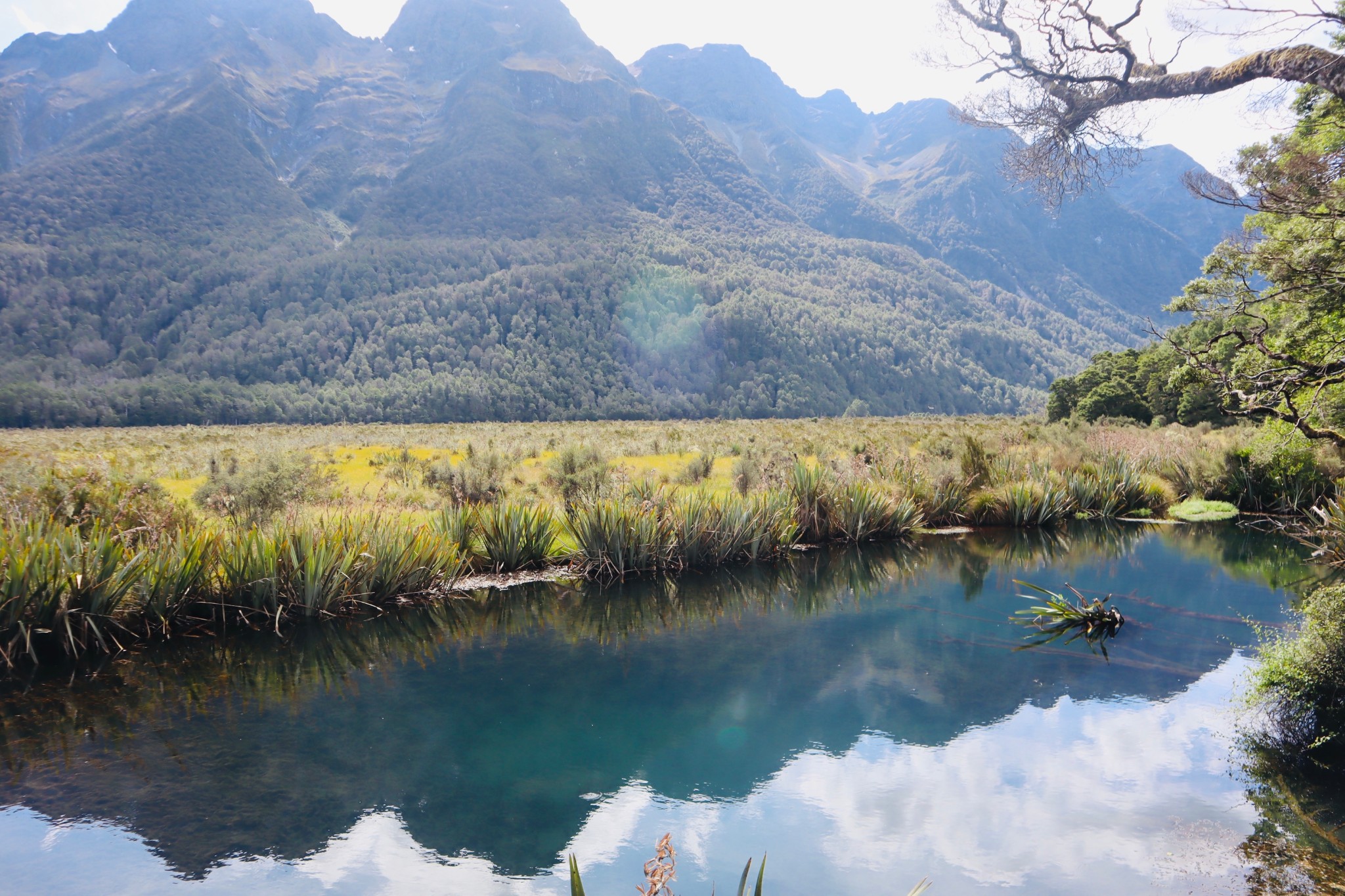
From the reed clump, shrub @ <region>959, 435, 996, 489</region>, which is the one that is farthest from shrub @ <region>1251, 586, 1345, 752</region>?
shrub @ <region>959, 435, 996, 489</region>

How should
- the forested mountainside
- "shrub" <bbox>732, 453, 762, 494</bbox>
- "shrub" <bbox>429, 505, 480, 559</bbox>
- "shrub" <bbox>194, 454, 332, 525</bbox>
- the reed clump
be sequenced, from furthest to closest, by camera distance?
the forested mountainside → "shrub" <bbox>732, 453, 762, 494</bbox> → "shrub" <bbox>194, 454, 332, 525</bbox> → "shrub" <bbox>429, 505, 480, 559</bbox> → the reed clump

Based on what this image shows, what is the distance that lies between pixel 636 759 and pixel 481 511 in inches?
258

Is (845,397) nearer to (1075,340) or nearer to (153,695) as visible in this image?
(1075,340)

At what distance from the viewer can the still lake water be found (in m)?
4.39

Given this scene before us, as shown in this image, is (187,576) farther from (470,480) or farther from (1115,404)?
(1115,404)

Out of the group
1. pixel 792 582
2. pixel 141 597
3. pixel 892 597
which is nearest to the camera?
pixel 141 597

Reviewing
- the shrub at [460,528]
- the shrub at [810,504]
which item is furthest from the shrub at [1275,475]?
the shrub at [460,528]

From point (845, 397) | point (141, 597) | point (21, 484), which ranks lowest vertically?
point (845, 397)

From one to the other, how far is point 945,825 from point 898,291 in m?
169

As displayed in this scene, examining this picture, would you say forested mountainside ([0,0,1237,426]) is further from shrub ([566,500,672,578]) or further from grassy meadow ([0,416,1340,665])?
shrub ([566,500,672,578])

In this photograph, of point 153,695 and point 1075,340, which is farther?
point 1075,340

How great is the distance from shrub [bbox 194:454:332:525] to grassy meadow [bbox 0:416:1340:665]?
2.5 inches

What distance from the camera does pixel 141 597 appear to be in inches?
310

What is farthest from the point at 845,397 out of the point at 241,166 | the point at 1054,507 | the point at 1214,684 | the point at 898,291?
the point at 241,166
